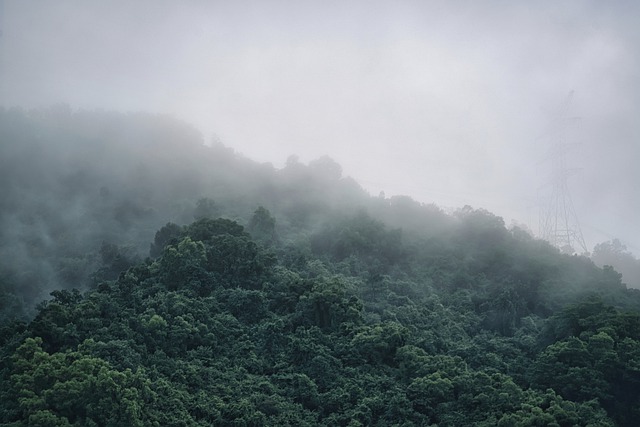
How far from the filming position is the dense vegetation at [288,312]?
21.7m

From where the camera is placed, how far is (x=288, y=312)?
93.0ft

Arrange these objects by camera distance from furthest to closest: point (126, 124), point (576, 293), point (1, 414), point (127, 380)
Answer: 1. point (126, 124)
2. point (576, 293)
3. point (127, 380)
4. point (1, 414)

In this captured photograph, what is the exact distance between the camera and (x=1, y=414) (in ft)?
62.0

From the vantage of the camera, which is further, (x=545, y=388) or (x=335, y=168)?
(x=335, y=168)

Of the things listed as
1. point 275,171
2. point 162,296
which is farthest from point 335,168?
point 162,296

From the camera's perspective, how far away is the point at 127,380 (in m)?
20.3

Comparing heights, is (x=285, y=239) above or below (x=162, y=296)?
above

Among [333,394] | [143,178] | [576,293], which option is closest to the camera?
[333,394]

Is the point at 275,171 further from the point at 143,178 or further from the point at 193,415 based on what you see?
the point at 193,415

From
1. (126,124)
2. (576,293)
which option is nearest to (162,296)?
(576,293)

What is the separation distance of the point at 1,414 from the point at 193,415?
17.3ft

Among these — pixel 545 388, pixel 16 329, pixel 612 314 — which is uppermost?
pixel 16 329

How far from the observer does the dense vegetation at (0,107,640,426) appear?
21.7 m

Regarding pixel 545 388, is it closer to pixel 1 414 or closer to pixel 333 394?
pixel 333 394
